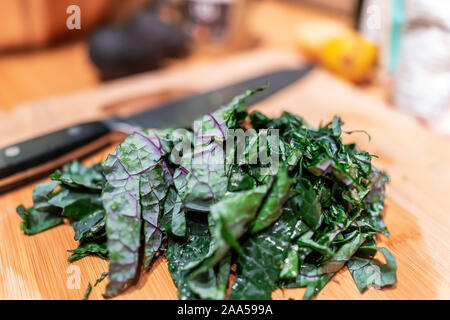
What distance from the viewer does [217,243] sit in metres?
0.94

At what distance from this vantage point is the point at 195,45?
279 cm

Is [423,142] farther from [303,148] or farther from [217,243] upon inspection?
[217,243]

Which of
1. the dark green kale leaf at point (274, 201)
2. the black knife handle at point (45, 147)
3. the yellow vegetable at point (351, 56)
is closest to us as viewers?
the dark green kale leaf at point (274, 201)

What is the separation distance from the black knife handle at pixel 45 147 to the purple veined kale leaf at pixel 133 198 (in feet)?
1.44

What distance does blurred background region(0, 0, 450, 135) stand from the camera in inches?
74.0

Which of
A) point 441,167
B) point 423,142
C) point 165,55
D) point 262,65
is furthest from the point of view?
point 165,55

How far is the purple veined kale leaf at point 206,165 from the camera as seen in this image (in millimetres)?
1041

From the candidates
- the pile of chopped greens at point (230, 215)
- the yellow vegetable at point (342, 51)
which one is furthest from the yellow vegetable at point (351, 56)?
the pile of chopped greens at point (230, 215)

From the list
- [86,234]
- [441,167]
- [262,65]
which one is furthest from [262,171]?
[262,65]

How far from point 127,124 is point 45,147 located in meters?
0.36

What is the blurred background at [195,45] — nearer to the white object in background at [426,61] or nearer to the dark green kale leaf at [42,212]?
the white object in background at [426,61]

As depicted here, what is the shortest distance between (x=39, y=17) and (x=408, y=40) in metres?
2.32

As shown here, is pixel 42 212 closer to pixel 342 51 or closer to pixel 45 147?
pixel 45 147

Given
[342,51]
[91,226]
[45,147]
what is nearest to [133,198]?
[91,226]
